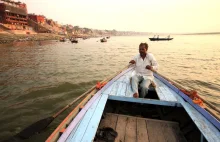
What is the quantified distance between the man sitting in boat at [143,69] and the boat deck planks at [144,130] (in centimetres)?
115

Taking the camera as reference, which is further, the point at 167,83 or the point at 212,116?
the point at 167,83

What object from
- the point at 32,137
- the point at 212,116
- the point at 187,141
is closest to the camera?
the point at 212,116

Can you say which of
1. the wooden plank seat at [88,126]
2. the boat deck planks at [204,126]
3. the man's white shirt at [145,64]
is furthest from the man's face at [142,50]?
the wooden plank seat at [88,126]

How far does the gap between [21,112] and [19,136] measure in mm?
2093

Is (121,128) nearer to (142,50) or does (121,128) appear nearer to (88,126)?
(88,126)

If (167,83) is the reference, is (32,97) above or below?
below

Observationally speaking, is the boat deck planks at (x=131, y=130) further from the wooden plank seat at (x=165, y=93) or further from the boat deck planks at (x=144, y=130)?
the wooden plank seat at (x=165, y=93)

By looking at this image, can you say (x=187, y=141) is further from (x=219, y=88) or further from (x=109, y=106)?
(x=219, y=88)

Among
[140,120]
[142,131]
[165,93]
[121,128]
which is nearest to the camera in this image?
[142,131]

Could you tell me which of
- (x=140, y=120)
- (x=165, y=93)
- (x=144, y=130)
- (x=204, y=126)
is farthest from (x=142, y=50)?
(x=204, y=126)

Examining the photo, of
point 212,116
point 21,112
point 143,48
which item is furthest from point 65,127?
point 21,112

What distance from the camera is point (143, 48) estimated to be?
4668mm

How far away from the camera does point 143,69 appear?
4.98 metres

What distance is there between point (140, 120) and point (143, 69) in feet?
5.95
